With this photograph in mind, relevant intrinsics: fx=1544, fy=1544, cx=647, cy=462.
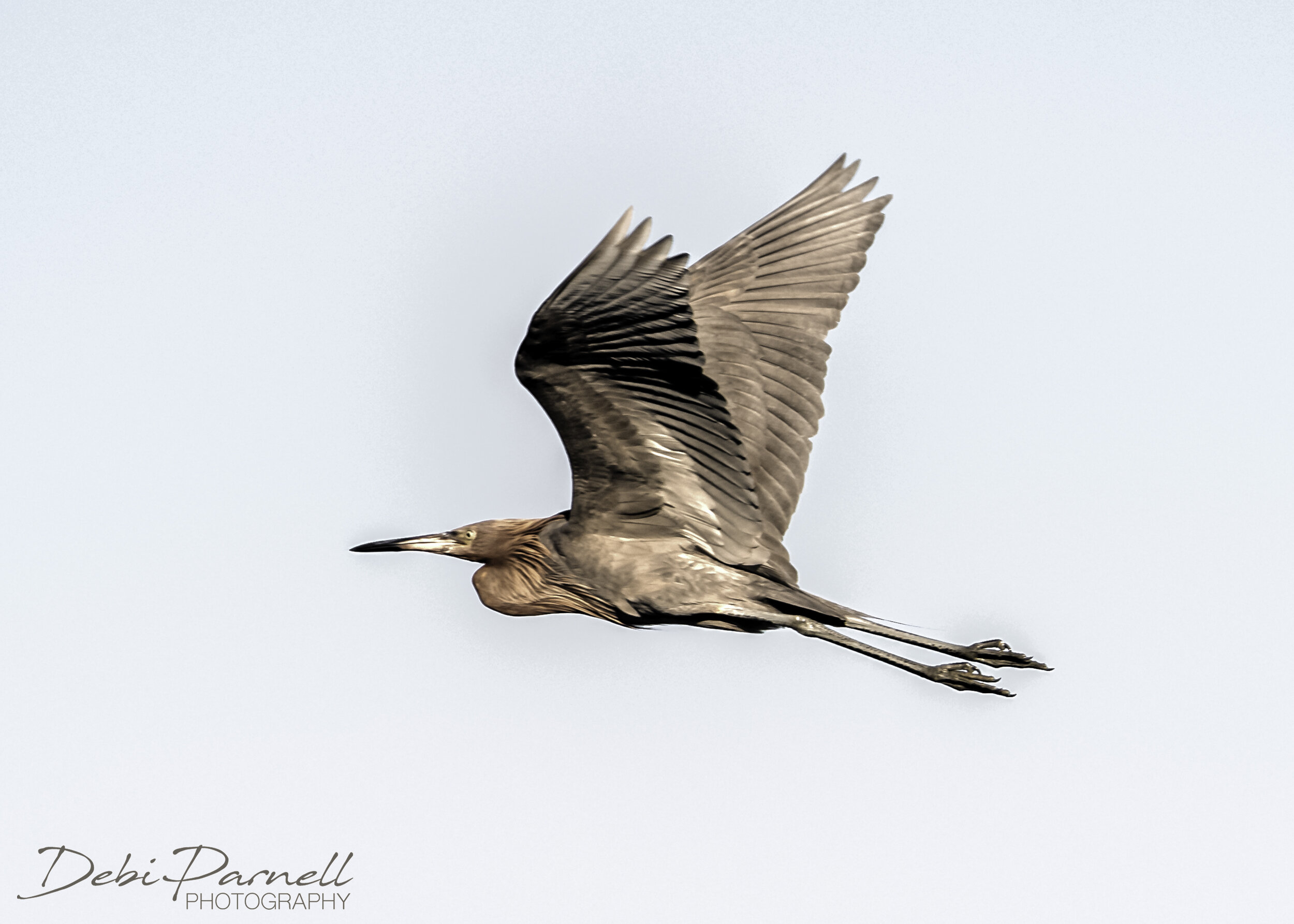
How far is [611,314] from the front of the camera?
334 inches

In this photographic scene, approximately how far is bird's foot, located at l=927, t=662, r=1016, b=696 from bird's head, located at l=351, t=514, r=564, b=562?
3049 mm

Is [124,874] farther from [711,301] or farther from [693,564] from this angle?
[711,301]

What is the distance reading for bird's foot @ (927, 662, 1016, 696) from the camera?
1126 centimetres

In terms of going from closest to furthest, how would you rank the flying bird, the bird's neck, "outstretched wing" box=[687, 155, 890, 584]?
the flying bird
the bird's neck
"outstretched wing" box=[687, 155, 890, 584]

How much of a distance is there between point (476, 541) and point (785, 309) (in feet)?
9.15

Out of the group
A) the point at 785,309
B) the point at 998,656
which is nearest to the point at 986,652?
the point at 998,656

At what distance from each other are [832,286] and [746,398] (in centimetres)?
103

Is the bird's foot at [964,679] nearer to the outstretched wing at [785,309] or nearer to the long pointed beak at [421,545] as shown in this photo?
the outstretched wing at [785,309]

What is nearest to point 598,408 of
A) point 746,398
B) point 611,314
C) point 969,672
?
point 611,314

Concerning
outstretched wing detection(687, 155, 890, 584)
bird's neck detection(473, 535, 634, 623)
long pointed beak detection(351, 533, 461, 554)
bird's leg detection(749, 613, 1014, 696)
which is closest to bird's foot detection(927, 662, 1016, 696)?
bird's leg detection(749, 613, 1014, 696)

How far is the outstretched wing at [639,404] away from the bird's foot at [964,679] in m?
1.80

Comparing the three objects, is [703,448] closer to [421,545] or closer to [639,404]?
[639,404]

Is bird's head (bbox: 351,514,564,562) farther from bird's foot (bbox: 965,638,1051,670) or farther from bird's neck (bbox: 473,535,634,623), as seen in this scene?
bird's foot (bbox: 965,638,1051,670)

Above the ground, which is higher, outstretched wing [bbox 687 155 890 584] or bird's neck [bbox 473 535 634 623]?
outstretched wing [bbox 687 155 890 584]
